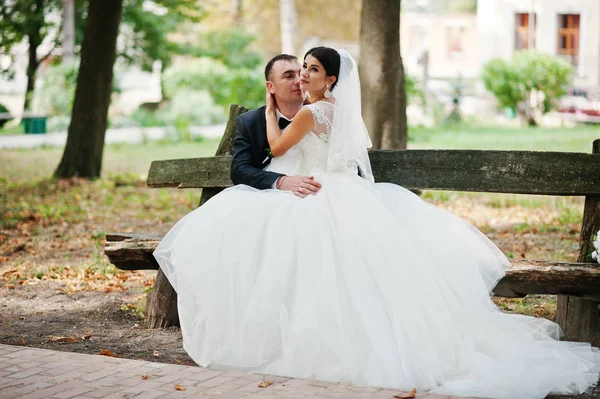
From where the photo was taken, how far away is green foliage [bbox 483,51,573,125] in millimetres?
28328

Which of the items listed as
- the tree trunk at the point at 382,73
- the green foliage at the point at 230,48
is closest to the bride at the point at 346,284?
the tree trunk at the point at 382,73

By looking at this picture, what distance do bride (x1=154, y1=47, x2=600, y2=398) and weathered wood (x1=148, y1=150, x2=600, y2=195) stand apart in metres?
0.26

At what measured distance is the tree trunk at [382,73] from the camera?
1102cm

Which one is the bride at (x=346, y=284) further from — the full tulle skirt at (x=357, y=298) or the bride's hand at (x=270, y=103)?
the bride's hand at (x=270, y=103)

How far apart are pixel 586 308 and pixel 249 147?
227cm

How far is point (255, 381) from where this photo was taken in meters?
4.50

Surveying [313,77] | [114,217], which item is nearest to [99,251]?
[114,217]

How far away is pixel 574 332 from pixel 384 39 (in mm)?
6452

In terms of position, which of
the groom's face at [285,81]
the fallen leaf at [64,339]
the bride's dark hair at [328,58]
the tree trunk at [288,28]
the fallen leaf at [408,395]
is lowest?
the fallen leaf at [64,339]

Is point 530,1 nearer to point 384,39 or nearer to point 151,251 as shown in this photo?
point 384,39

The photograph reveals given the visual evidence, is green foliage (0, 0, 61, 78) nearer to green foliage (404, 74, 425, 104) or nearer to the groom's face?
green foliage (404, 74, 425, 104)

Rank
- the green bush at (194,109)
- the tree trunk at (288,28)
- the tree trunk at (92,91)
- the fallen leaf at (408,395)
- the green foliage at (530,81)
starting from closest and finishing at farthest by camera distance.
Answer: the fallen leaf at (408,395)
the tree trunk at (92,91)
the green bush at (194,109)
the tree trunk at (288,28)
the green foliage at (530,81)

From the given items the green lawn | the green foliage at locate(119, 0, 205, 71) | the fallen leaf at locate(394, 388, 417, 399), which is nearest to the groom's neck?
the fallen leaf at locate(394, 388, 417, 399)

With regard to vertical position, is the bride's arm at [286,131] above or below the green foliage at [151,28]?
below
